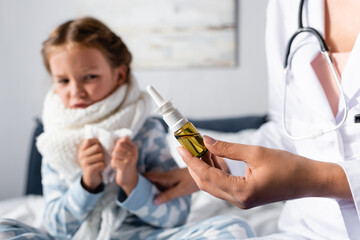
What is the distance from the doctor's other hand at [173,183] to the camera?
911 mm

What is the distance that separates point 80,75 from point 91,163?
24cm

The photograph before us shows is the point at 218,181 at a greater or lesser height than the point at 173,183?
greater

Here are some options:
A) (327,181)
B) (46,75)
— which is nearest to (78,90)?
(327,181)

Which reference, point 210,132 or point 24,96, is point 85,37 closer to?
point 210,132

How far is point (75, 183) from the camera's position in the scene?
0.92 meters

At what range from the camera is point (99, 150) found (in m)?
0.92

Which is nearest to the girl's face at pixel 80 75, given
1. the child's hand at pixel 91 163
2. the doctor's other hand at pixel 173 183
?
the child's hand at pixel 91 163

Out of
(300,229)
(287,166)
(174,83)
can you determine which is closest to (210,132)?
(174,83)

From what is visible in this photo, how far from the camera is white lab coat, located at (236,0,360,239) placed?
2.45 ft

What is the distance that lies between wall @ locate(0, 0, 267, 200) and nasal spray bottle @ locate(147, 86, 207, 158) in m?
1.70

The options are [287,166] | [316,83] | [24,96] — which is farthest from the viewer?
[24,96]

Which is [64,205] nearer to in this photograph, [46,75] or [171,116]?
[171,116]

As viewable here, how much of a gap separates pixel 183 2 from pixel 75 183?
1.58 meters

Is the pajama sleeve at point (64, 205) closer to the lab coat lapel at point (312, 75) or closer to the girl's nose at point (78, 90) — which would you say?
the girl's nose at point (78, 90)
